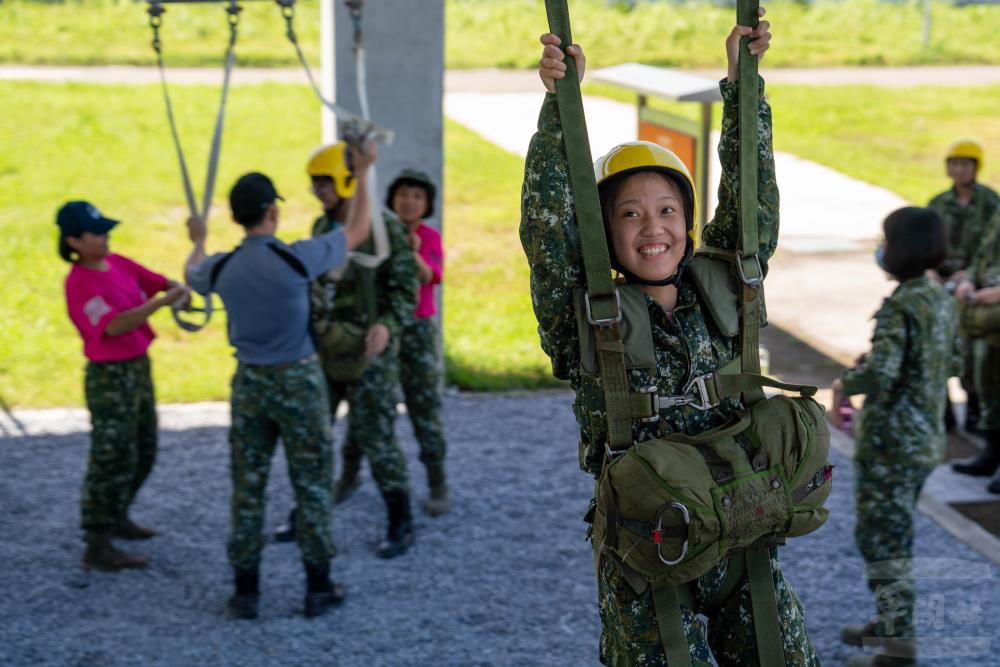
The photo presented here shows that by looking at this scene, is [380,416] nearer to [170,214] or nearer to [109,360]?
[109,360]

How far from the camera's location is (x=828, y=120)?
23688 mm

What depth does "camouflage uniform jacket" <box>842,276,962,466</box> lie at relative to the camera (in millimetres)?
5184

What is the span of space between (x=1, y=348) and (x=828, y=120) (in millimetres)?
16976

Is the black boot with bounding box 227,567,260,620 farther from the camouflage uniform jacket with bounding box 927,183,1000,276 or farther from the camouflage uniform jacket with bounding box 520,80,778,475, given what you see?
the camouflage uniform jacket with bounding box 927,183,1000,276

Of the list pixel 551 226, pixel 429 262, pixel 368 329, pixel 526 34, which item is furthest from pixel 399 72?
pixel 526 34

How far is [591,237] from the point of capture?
124 inches

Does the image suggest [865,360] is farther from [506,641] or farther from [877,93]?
[877,93]

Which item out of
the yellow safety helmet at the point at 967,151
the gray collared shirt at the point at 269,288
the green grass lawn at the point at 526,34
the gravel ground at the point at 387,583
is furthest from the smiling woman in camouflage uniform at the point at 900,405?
the green grass lawn at the point at 526,34

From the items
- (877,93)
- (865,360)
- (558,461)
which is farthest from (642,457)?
(877,93)

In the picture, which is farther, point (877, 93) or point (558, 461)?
point (877, 93)

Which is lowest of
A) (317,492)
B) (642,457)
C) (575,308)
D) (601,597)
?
(317,492)

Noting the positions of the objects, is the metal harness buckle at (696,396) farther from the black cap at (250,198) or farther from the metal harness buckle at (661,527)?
the black cap at (250,198)

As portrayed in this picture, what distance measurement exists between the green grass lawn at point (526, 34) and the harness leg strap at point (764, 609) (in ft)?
76.6

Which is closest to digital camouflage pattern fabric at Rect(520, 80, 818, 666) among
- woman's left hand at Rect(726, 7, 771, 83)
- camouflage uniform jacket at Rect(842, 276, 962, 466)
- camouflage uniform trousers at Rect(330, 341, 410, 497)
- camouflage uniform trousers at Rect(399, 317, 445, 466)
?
woman's left hand at Rect(726, 7, 771, 83)
